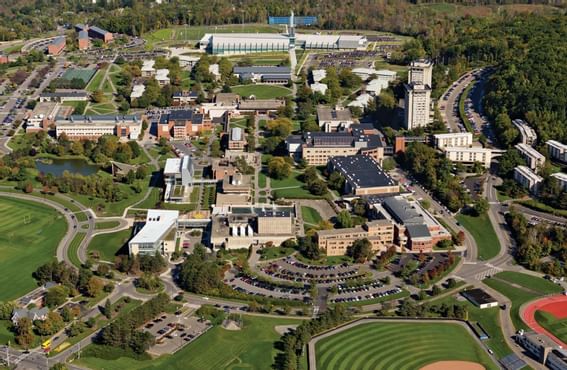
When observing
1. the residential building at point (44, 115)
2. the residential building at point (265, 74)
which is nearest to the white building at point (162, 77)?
the residential building at point (265, 74)

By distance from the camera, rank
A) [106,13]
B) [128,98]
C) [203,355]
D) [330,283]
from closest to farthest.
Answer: [203,355], [330,283], [128,98], [106,13]

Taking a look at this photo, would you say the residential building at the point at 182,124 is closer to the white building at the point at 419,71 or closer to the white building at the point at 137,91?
the white building at the point at 137,91

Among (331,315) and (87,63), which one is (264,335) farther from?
(87,63)

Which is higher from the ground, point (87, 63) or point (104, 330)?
point (87, 63)

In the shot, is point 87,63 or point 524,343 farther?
point 87,63

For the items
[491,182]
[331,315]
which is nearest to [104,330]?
[331,315]

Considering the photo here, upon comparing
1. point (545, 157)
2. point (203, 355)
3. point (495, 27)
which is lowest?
point (203, 355)

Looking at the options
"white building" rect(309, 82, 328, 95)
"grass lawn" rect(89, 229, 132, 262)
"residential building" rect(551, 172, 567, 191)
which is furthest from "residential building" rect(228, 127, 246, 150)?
"residential building" rect(551, 172, 567, 191)

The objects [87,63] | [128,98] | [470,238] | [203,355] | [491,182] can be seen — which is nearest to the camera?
[203,355]
